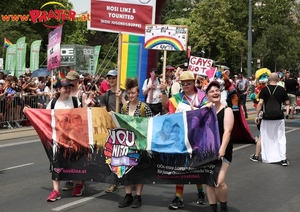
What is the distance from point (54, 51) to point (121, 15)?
771 cm

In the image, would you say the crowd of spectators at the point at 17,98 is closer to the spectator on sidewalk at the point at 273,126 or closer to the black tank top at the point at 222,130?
the spectator on sidewalk at the point at 273,126

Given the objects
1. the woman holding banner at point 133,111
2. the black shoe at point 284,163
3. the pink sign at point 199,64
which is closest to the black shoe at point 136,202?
the woman holding banner at point 133,111

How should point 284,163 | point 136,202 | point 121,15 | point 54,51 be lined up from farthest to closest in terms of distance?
point 54,51 < point 284,163 < point 121,15 < point 136,202

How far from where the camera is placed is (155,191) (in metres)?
8.00

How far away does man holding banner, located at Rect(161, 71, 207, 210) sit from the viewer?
270 inches

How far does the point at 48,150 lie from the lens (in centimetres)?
739

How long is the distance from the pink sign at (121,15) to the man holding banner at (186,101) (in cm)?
166

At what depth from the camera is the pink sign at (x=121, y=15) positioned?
8.17 metres

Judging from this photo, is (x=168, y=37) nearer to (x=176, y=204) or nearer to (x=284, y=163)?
(x=284, y=163)

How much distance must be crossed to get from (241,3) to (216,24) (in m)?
24.3

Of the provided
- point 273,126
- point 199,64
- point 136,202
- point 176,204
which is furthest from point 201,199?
point 199,64

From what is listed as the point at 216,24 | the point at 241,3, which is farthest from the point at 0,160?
the point at 241,3

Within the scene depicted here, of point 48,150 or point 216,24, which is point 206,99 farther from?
point 216,24

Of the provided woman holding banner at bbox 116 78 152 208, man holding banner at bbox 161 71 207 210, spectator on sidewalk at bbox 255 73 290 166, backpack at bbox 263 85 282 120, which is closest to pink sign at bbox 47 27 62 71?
spectator on sidewalk at bbox 255 73 290 166
